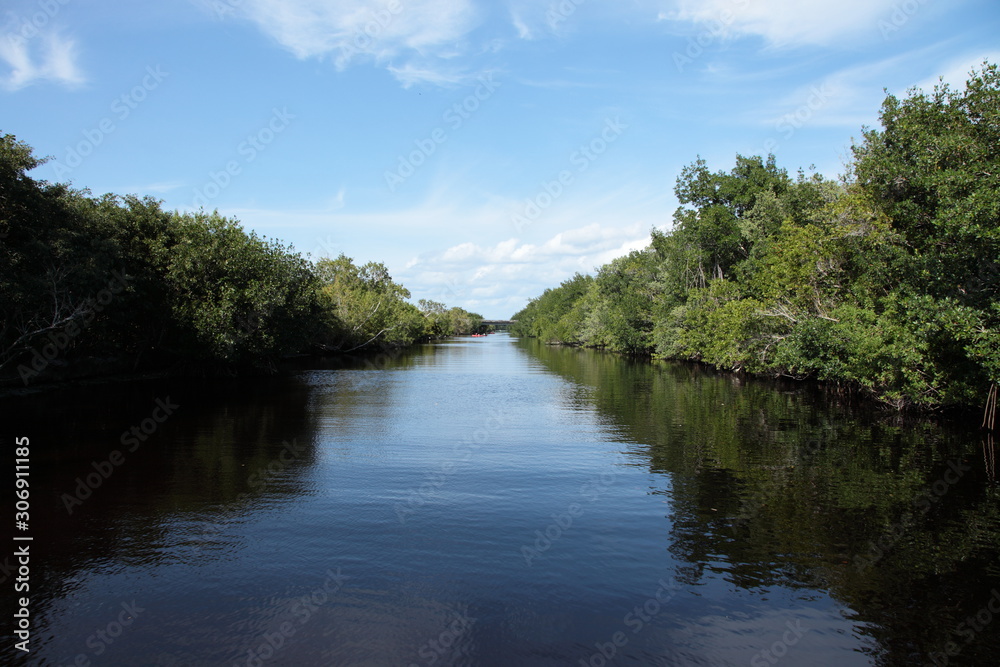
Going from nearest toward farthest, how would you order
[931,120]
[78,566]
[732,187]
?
[78,566]
[931,120]
[732,187]

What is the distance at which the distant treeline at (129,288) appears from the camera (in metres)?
22.6

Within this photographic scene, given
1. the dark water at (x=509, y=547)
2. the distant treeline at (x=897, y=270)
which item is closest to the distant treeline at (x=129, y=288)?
the dark water at (x=509, y=547)

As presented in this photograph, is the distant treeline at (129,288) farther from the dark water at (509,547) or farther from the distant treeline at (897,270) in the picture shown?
the distant treeline at (897,270)

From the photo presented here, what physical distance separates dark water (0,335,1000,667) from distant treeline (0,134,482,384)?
625cm

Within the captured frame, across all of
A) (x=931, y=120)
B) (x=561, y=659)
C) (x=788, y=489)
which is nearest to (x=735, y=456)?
(x=788, y=489)

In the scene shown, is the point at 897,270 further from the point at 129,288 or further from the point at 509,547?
the point at 129,288

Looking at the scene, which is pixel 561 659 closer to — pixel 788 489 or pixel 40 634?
pixel 40 634

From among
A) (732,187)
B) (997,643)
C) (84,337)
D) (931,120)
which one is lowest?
(997,643)

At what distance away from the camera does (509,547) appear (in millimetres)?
9883

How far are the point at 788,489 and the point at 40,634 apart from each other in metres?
13.6

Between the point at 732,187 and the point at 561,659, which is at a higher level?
the point at 732,187

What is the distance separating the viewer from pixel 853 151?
2594cm

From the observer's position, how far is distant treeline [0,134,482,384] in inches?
890

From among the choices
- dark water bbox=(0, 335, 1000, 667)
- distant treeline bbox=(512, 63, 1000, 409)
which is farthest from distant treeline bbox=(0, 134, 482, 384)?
distant treeline bbox=(512, 63, 1000, 409)
